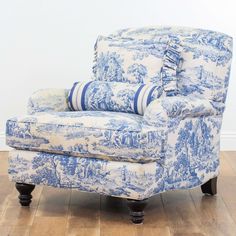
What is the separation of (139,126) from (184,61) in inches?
24.1

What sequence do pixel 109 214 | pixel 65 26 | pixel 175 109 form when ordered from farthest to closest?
pixel 65 26 → pixel 109 214 → pixel 175 109

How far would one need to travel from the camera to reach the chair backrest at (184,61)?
3.16 metres

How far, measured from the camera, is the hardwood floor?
8.89ft

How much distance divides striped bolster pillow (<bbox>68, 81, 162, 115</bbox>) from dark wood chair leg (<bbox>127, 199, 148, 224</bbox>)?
0.49 metres

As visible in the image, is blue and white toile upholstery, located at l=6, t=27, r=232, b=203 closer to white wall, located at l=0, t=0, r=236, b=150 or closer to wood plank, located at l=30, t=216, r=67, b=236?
wood plank, located at l=30, t=216, r=67, b=236

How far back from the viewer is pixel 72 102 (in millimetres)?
3264

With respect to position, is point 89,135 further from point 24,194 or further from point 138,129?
point 24,194

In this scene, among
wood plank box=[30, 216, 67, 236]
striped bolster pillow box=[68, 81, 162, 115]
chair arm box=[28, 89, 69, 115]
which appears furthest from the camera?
chair arm box=[28, 89, 69, 115]

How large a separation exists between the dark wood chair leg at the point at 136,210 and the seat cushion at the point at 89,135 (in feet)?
0.65

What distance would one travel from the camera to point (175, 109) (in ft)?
9.29

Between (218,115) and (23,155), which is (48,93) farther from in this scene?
(218,115)

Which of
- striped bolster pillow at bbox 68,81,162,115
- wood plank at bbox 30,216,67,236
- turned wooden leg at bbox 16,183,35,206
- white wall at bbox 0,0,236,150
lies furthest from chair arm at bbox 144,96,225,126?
white wall at bbox 0,0,236,150

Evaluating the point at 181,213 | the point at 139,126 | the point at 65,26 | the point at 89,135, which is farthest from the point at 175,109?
the point at 65,26

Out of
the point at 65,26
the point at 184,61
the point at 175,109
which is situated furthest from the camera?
the point at 65,26
